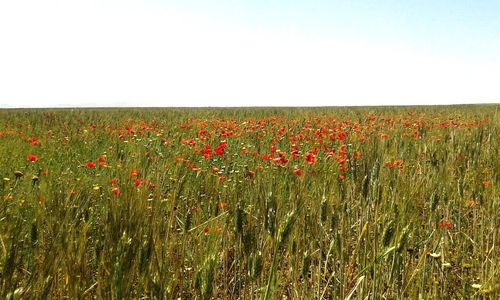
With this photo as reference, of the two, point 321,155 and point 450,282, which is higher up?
point 321,155

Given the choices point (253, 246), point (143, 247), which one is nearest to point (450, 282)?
point (253, 246)

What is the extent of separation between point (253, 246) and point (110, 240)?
0.60 meters

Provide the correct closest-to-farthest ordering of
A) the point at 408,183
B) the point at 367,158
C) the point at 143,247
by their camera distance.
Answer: the point at 143,247, the point at 408,183, the point at 367,158

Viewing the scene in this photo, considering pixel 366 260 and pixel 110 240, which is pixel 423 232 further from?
pixel 110 240

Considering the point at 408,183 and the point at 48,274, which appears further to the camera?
the point at 408,183

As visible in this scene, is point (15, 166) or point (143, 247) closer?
point (143, 247)

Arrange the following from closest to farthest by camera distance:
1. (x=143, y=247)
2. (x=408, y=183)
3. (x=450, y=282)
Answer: (x=143, y=247) → (x=450, y=282) → (x=408, y=183)

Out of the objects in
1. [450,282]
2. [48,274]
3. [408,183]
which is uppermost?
[408,183]

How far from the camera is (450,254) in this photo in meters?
2.37

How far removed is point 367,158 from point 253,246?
4.36ft

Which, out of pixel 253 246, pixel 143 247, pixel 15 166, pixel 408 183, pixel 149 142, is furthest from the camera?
pixel 149 142

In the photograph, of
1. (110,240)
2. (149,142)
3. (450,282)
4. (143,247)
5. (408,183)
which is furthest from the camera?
(149,142)

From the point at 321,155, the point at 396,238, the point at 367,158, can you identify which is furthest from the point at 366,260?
the point at 321,155

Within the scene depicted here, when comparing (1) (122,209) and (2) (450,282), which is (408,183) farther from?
(1) (122,209)
